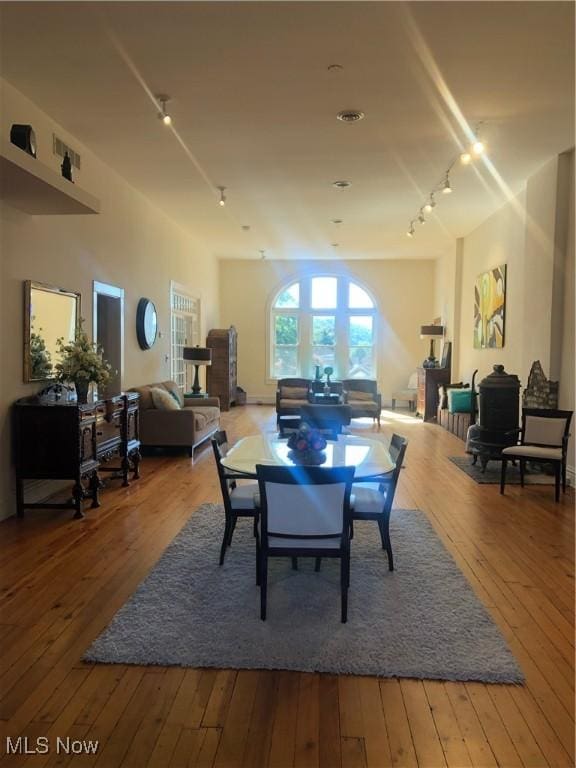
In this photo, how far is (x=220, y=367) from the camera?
471 inches

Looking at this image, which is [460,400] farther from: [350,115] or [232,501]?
[232,501]

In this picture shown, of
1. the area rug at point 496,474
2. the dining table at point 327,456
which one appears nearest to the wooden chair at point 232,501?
the dining table at point 327,456

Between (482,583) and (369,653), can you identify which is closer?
(369,653)

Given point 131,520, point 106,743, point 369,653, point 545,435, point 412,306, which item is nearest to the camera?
point 106,743

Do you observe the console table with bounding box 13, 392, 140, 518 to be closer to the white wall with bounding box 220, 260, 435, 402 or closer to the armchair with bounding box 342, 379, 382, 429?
the armchair with bounding box 342, 379, 382, 429

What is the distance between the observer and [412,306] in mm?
13117

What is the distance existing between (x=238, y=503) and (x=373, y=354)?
1022 centimetres

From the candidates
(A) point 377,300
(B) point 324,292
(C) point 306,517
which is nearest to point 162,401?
(C) point 306,517

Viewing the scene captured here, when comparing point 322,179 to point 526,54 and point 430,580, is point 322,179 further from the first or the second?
point 430,580

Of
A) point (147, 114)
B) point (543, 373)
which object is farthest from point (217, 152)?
point (543, 373)

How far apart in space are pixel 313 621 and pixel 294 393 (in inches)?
325

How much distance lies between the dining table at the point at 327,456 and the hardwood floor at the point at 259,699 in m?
0.88

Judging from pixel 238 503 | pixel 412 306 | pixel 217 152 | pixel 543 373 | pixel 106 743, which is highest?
pixel 217 152

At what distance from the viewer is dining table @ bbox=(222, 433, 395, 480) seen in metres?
3.26
